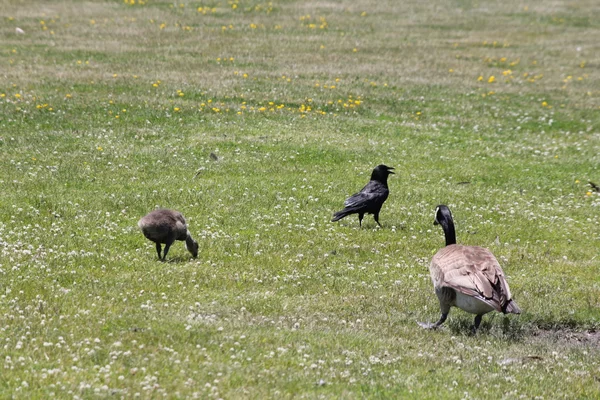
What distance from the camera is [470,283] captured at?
11219 mm

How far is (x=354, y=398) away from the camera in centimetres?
891

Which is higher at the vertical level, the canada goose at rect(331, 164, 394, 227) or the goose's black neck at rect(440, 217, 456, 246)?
the goose's black neck at rect(440, 217, 456, 246)

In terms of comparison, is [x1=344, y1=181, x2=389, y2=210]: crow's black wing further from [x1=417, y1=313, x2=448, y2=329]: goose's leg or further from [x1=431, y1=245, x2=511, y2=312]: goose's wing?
Answer: [x1=417, y1=313, x2=448, y2=329]: goose's leg

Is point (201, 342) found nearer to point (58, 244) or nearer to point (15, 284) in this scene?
point (15, 284)

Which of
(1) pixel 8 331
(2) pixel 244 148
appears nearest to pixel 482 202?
(2) pixel 244 148

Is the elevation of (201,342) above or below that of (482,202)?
above

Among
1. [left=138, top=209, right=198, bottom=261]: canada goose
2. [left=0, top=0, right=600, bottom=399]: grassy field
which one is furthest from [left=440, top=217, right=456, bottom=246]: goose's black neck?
[left=138, top=209, right=198, bottom=261]: canada goose

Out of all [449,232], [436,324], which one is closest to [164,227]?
[449,232]

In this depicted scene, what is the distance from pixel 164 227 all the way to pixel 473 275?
5503 mm

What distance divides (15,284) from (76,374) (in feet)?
12.9

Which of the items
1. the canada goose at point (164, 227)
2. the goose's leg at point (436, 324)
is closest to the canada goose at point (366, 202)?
the canada goose at point (164, 227)

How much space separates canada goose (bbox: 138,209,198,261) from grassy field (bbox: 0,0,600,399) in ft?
1.67

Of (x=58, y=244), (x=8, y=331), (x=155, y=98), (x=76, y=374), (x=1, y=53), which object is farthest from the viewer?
(x=1, y=53)

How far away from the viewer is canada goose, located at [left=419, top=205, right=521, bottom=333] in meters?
11.1
